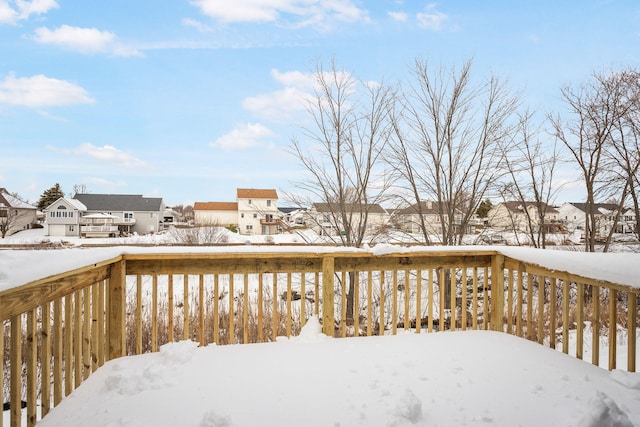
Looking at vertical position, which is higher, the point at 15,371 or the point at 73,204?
the point at 73,204

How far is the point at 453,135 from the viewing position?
6852 mm

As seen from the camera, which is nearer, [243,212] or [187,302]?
[187,302]

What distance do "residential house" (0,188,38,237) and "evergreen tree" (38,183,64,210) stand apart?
7.06 metres

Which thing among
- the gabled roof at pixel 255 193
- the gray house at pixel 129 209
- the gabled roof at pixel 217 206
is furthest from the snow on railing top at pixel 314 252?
the gabled roof at pixel 217 206

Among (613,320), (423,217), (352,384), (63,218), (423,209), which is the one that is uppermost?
(423,209)

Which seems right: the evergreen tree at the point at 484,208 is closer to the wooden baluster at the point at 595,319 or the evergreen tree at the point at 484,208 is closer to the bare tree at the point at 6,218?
the wooden baluster at the point at 595,319

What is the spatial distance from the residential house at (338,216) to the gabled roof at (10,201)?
18.7 m

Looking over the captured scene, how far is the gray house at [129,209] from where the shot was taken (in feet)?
89.8

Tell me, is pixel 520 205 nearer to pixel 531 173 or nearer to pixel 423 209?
pixel 531 173

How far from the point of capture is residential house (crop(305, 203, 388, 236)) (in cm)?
684

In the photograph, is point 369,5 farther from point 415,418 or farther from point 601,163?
point 415,418

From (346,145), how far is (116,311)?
4.94 metres

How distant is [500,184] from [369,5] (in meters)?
4.28

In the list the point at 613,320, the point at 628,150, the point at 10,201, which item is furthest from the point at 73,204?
the point at 613,320
